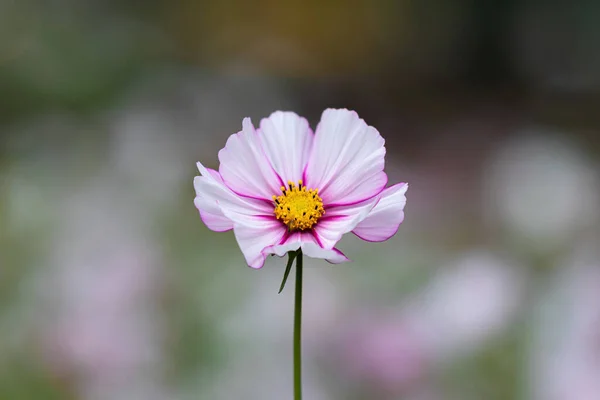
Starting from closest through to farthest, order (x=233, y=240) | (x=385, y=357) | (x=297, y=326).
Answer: (x=297, y=326) → (x=385, y=357) → (x=233, y=240)

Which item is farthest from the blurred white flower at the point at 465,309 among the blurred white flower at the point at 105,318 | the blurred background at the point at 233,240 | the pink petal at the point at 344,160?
the pink petal at the point at 344,160

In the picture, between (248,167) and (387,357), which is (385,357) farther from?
(248,167)

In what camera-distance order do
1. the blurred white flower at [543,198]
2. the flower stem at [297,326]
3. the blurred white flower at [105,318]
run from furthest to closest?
the blurred white flower at [543,198] < the blurred white flower at [105,318] < the flower stem at [297,326]

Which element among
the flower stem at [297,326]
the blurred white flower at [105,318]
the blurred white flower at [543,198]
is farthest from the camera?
the blurred white flower at [543,198]

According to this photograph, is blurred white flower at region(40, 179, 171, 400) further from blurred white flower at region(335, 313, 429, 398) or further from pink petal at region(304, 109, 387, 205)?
pink petal at region(304, 109, 387, 205)

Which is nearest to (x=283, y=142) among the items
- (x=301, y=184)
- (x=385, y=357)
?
(x=301, y=184)

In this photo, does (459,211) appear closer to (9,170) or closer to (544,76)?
(9,170)

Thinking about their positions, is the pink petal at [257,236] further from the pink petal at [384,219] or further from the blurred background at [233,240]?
the blurred background at [233,240]

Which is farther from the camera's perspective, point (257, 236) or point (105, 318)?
point (105, 318)

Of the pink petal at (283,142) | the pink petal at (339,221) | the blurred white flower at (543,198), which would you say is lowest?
the pink petal at (339,221)
